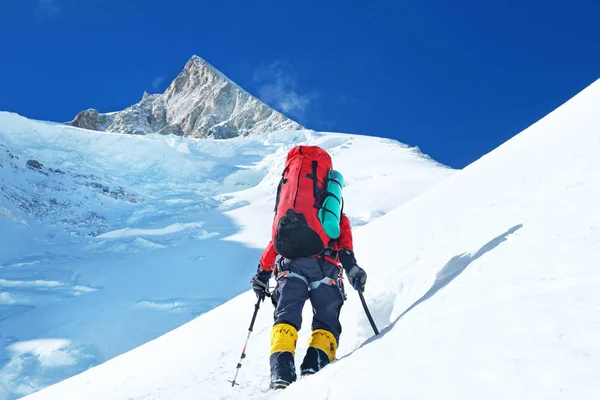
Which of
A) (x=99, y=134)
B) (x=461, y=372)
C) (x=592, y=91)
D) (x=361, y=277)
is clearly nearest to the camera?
(x=461, y=372)

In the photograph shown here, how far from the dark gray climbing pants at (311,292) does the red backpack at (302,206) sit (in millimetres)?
94

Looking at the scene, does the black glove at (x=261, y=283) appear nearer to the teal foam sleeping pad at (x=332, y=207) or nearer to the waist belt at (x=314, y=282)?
the waist belt at (x=314, y=282)

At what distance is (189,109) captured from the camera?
340 feet

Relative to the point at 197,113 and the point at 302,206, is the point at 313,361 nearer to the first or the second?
the point at 302,206

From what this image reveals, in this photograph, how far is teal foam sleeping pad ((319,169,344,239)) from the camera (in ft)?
10.7

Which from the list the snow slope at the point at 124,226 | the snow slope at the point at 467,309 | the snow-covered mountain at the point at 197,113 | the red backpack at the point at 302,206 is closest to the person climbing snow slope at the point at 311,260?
the red backpack at the point at 302,206

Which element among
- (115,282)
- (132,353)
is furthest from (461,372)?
(115,282)

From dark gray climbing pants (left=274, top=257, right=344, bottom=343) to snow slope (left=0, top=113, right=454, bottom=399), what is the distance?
30.1ft

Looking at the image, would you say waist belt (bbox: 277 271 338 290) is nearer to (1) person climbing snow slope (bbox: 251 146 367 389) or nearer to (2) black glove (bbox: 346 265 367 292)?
(1) person climbing snow slope (bbox: 251 146 367 389)

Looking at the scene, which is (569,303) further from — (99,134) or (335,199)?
(99,134)

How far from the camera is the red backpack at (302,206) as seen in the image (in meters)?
3.17

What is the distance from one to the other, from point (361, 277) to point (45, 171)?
1410 inches

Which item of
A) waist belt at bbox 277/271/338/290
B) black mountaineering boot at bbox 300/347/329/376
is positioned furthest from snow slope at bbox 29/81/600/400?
waist belt at bbox 277/271/338/290

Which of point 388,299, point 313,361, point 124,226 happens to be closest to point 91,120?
point 124,226
